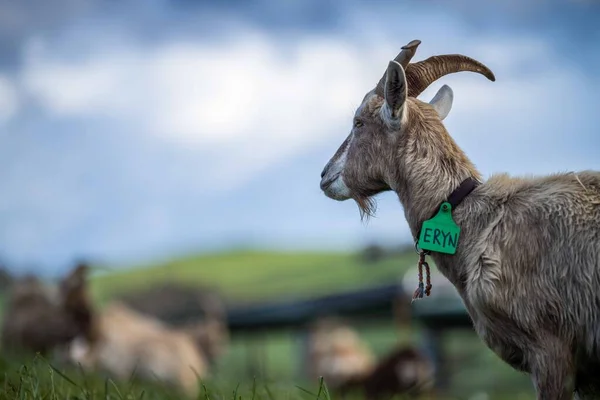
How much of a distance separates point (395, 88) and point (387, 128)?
0.32 metres

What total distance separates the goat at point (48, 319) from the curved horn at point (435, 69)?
1029cm

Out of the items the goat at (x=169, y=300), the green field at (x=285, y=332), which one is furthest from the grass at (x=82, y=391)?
the goat at (x=169, y=300)

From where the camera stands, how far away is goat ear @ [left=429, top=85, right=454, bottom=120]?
5.79m

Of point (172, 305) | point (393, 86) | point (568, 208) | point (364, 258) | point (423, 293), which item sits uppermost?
point (393, 86)

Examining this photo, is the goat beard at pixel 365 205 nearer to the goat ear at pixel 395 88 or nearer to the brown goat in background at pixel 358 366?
the goat ear at pixel 395 88

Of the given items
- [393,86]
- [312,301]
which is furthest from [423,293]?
[312,301]

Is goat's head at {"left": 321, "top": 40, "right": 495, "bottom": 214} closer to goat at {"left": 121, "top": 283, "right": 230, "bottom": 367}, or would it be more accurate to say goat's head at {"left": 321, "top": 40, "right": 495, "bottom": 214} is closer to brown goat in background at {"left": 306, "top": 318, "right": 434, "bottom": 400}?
brown goat in background at {"left": 306, "top": 318, "right": 434, "bottom": 400}

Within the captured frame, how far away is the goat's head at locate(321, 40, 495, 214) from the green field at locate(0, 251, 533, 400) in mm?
1589

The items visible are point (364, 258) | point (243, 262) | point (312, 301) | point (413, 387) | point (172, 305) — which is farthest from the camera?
point (243, 262)

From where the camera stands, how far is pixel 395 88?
4.97m

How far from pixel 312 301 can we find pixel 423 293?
1776 cm

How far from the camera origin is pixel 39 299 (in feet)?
49.5

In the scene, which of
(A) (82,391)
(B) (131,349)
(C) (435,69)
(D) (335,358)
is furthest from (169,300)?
(C) (435,69)

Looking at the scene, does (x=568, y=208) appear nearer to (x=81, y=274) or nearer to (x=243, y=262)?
(x=81, y=274)
